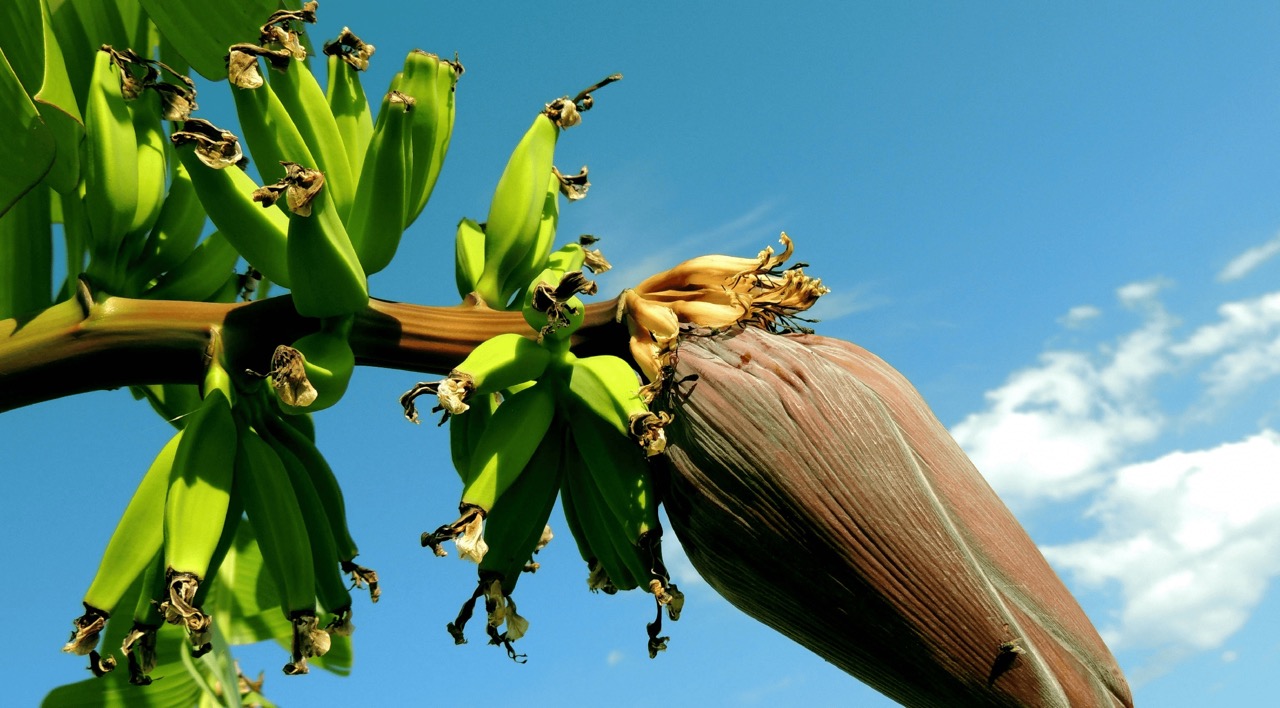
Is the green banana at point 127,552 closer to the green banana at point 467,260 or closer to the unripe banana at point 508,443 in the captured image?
the unripe banana at point 508,443

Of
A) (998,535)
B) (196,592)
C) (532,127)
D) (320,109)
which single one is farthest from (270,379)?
(998,535)

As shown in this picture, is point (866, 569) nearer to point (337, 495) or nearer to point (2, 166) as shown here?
point (337, 495)

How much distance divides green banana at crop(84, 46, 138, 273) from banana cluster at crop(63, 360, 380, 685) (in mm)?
250

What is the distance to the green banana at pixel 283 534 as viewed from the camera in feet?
3.87

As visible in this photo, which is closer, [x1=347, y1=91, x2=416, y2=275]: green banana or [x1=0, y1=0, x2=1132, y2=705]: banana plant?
[x1=0, y1=0, x2=1132, y2=705]: banana plant

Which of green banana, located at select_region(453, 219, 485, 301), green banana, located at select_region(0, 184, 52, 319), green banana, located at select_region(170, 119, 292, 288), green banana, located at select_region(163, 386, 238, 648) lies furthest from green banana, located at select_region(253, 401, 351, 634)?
green banana, located at select_region(0, 184, 52, 319)

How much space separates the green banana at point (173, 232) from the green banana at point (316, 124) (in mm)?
183

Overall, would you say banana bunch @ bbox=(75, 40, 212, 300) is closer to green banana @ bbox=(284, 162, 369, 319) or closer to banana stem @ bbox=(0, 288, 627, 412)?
banana stem @ bbox=(0, 288, 627, 412)

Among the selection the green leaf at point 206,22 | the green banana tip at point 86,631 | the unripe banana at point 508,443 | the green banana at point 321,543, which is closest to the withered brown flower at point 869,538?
the unripe banana at point 508,443

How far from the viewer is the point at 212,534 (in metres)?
1.11

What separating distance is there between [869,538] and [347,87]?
90 centimetres

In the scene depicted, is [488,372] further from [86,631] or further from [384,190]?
[86,631]

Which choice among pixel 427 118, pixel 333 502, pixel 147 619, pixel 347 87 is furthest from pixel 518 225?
pixel 147 619

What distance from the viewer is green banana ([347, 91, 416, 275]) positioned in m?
1.22
